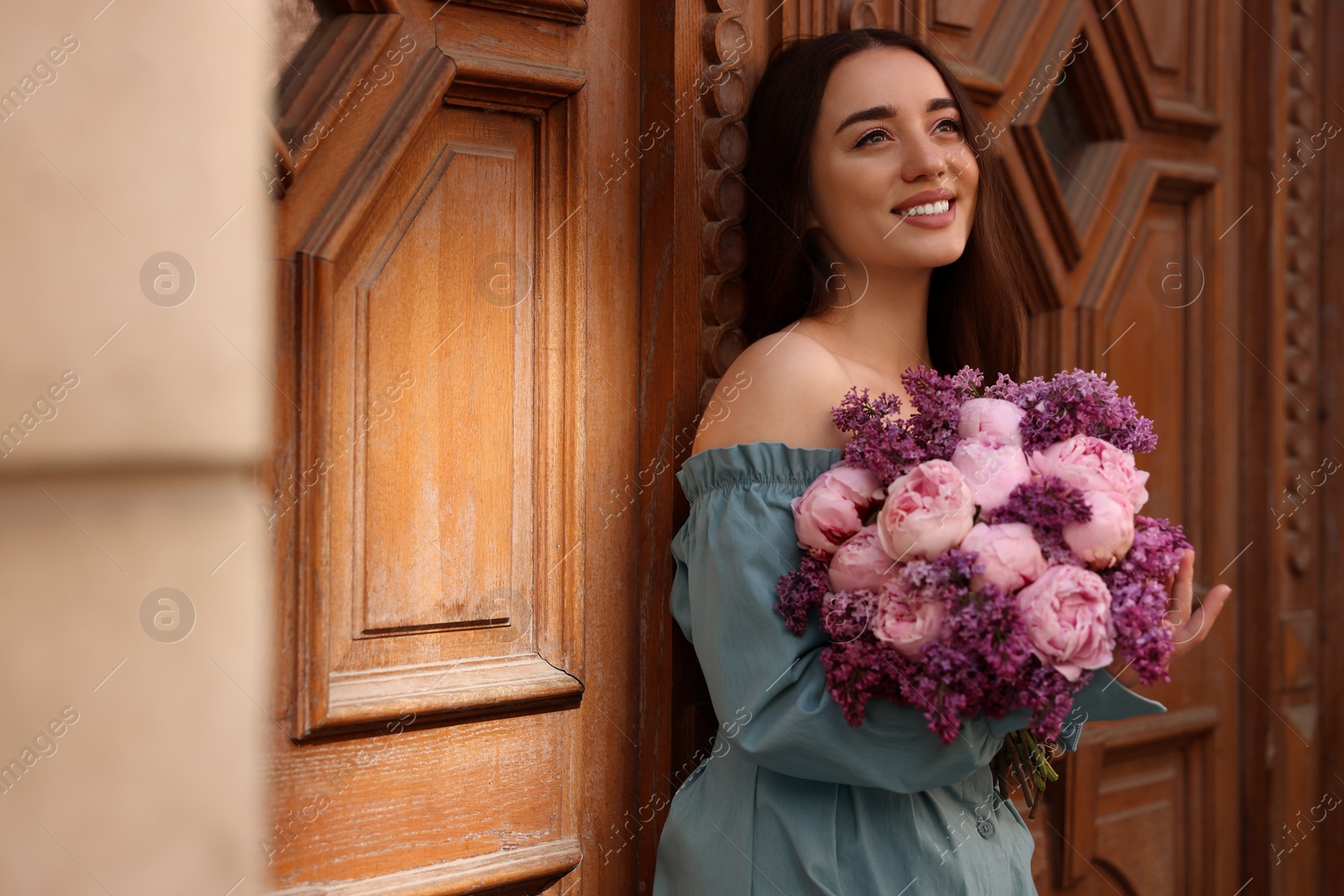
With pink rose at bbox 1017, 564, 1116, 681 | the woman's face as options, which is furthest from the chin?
pink rose at bbox 1017, 564, 1116, 681

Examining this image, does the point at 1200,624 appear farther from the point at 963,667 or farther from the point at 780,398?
the point at 780,398

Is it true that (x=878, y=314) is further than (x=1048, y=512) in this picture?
Yes

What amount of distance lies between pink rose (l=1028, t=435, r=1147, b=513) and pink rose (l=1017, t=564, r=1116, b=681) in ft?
0.35

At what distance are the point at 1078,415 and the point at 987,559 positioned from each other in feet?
0.81

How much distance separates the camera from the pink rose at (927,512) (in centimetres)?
108

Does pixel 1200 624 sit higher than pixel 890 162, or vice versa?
pixel 890 162

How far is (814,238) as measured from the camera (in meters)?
1.54

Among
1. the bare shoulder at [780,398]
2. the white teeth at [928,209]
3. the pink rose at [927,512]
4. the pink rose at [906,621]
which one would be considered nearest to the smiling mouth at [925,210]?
the white teeth at [928,209]

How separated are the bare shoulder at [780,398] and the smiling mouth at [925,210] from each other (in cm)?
23

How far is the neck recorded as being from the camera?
59.4 inches

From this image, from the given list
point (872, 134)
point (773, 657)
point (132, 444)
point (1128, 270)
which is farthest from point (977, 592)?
point (1128, 270)

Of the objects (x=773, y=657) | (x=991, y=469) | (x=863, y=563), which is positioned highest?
(x=991, y=469)


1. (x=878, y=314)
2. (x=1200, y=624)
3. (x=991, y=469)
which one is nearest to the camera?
(x=991, y=469)

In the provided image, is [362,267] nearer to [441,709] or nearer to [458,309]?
[458,309]
